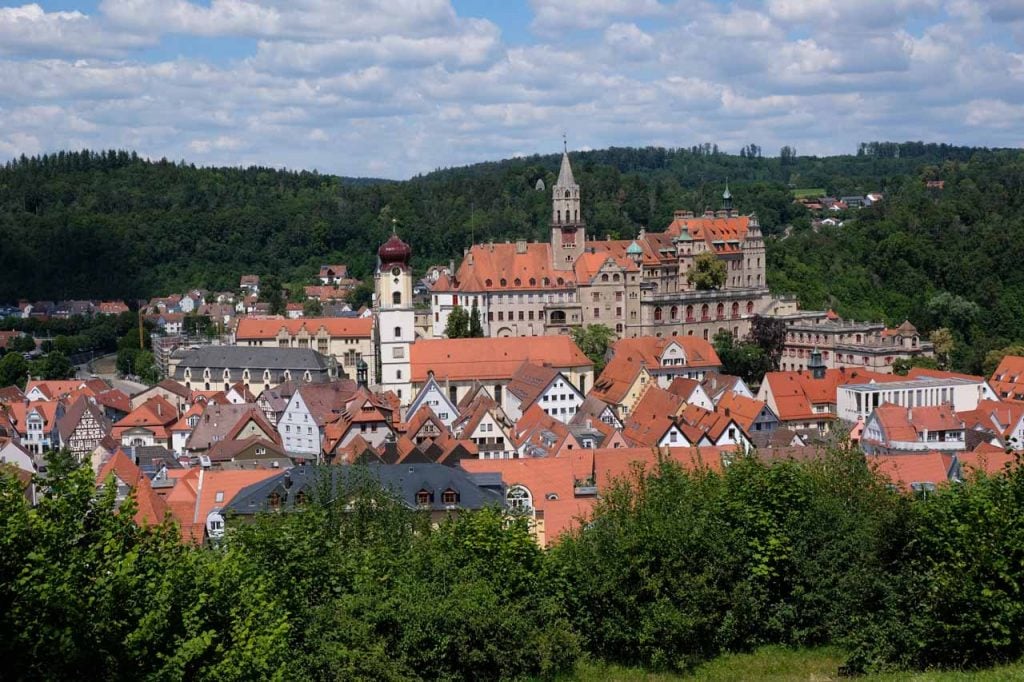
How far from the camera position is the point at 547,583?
23953 mm

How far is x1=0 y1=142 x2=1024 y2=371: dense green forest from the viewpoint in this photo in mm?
100750

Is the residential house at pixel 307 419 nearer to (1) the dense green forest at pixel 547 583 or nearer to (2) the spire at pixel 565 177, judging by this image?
(2) the spire at pixel 565 177

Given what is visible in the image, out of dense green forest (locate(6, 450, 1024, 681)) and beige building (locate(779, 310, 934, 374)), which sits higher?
dense green forest (locate(6, 450, 1024, 681))

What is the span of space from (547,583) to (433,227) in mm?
120268

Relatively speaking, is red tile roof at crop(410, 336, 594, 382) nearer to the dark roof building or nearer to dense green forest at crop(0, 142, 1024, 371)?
the dark roof building

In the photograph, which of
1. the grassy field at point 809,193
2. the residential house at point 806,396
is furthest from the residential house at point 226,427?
the grassy field at point 809,193

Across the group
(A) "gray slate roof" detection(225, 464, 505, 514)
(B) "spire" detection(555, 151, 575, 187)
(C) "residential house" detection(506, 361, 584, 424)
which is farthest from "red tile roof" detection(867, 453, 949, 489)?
(B) "spire" detection(555, 151, 575, 187)

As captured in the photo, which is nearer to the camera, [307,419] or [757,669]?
[757,669]

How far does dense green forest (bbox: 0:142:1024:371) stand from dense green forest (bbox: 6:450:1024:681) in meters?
70.4

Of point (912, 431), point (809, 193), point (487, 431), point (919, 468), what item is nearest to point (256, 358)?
point (487, 431)

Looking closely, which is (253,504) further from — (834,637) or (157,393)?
(157,393)

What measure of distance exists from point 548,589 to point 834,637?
16.6ft

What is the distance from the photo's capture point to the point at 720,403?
64438mm

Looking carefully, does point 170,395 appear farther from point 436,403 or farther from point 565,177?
point 565,177
